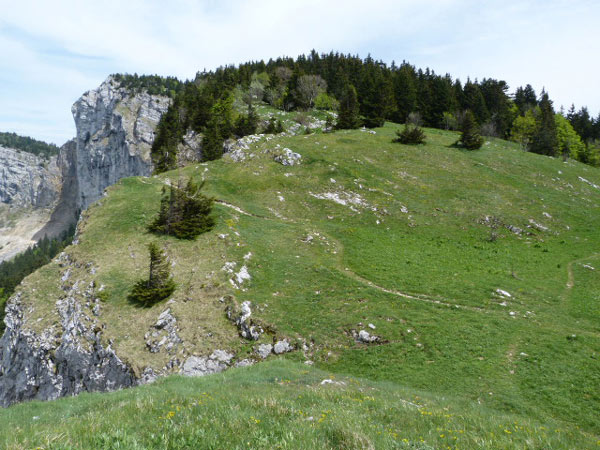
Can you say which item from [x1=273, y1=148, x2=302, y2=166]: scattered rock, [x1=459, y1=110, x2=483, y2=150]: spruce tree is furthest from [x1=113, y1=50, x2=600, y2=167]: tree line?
[x1=273, y1=148, x2=302, y2=166]: scattered rock

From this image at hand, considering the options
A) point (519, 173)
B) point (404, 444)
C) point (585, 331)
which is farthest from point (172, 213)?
point (519, 173)

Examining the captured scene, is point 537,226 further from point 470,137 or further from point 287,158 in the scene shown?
point 287,158

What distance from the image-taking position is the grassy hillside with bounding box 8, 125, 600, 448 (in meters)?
15.6

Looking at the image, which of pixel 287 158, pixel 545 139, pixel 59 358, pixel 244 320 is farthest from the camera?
pixel 545 139

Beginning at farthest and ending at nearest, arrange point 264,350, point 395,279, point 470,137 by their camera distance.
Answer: point 470,137 → point 395,279 → point 264,350

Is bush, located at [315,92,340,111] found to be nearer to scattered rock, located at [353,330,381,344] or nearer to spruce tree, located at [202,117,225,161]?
spruce tree, located at [202,117,225,161]

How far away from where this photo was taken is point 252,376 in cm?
1504

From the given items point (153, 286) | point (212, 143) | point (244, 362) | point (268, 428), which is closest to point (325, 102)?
point (212, 143)

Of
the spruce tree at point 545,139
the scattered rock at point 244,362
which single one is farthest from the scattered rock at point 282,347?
the spruce tree at point 545,139

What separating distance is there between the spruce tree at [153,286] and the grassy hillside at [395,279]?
38.1 inches

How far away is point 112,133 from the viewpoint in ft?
516

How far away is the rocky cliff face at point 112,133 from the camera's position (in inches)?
5531

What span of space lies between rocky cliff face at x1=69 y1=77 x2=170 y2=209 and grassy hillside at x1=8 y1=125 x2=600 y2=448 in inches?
3854

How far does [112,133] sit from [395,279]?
17229cm
